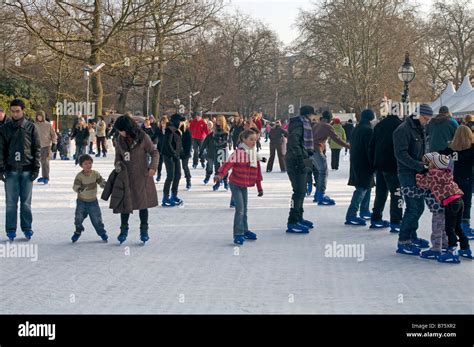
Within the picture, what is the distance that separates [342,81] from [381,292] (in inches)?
2099

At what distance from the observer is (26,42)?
41406 millimetres

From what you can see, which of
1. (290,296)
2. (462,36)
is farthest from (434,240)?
(462,36)

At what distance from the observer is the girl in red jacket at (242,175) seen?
10.2m

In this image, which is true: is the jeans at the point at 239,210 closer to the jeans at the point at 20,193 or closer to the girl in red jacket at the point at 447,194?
the girl in red jacket at the point at 447,194

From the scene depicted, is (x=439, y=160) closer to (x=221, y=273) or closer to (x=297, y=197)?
(x=221, y=273)

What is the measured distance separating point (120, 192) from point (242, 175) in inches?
60.5

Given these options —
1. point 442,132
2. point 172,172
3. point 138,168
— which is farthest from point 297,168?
point 172,172

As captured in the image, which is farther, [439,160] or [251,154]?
[251,154]

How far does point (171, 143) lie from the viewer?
47.9ft

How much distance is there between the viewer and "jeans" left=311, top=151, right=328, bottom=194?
14766mm

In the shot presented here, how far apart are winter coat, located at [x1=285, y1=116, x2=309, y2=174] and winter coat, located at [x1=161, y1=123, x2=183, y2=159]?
3603mm

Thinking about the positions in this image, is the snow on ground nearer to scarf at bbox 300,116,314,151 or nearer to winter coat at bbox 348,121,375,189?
winter coat at bbox 348,121,375,189

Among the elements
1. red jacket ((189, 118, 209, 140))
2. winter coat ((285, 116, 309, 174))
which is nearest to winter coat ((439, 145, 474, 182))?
winter coat ((285, 116, 309, 174))

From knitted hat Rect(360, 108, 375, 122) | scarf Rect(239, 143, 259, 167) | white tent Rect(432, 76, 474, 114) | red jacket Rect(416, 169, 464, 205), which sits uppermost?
white tent Rect(432, 76, 474, 114)
